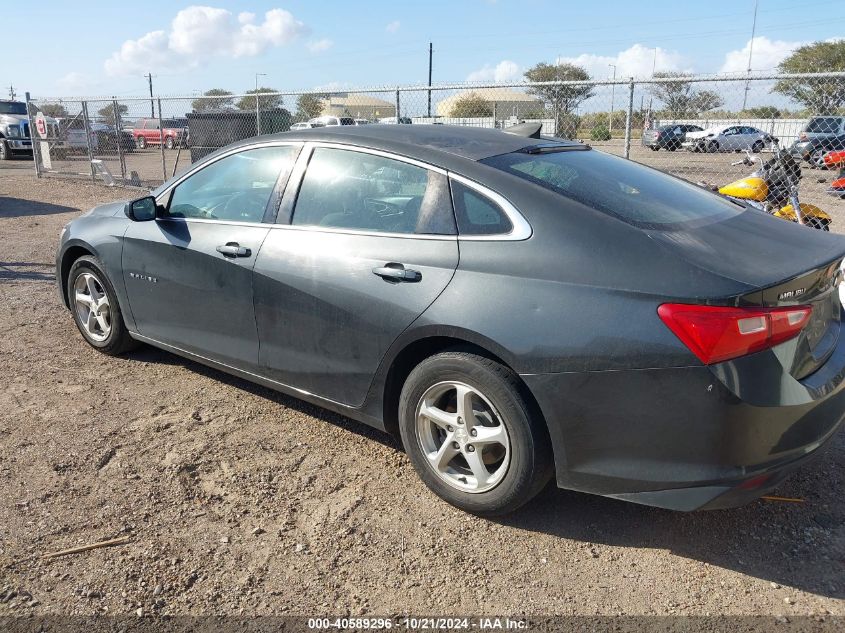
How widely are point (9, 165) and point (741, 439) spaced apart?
2622cm

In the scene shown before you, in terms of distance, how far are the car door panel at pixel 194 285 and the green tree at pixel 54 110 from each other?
15087mm

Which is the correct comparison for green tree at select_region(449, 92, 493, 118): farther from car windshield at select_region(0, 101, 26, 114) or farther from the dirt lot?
car windshield at select_region(0, 101, 26, 114)

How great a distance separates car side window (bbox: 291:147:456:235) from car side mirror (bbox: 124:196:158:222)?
1172mm

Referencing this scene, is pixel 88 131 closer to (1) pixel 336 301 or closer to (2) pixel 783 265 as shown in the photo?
(1) pixel 336 301

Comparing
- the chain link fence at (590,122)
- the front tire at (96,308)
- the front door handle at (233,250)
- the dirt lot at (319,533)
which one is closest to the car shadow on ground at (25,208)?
the chain link fence at (590,122)

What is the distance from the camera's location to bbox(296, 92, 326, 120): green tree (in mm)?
13422

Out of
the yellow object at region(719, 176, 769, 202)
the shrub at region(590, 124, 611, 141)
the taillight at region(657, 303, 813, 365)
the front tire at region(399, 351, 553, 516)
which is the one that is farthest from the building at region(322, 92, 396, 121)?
the taillight at region(657, 303, 813, 365)

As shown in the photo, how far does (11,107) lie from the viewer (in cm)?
2567

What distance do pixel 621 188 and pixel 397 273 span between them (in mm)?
1088

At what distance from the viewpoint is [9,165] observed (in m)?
23.1

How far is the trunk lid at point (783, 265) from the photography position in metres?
2.43

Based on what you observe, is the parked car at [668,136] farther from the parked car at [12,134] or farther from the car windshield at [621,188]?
the parked car at [12,134]

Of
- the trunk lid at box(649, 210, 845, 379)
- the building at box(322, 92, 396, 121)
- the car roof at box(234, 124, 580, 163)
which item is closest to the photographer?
the trunk lid at box(649, 210, 845, 379)

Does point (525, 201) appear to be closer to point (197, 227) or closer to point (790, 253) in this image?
point (790, 253)
